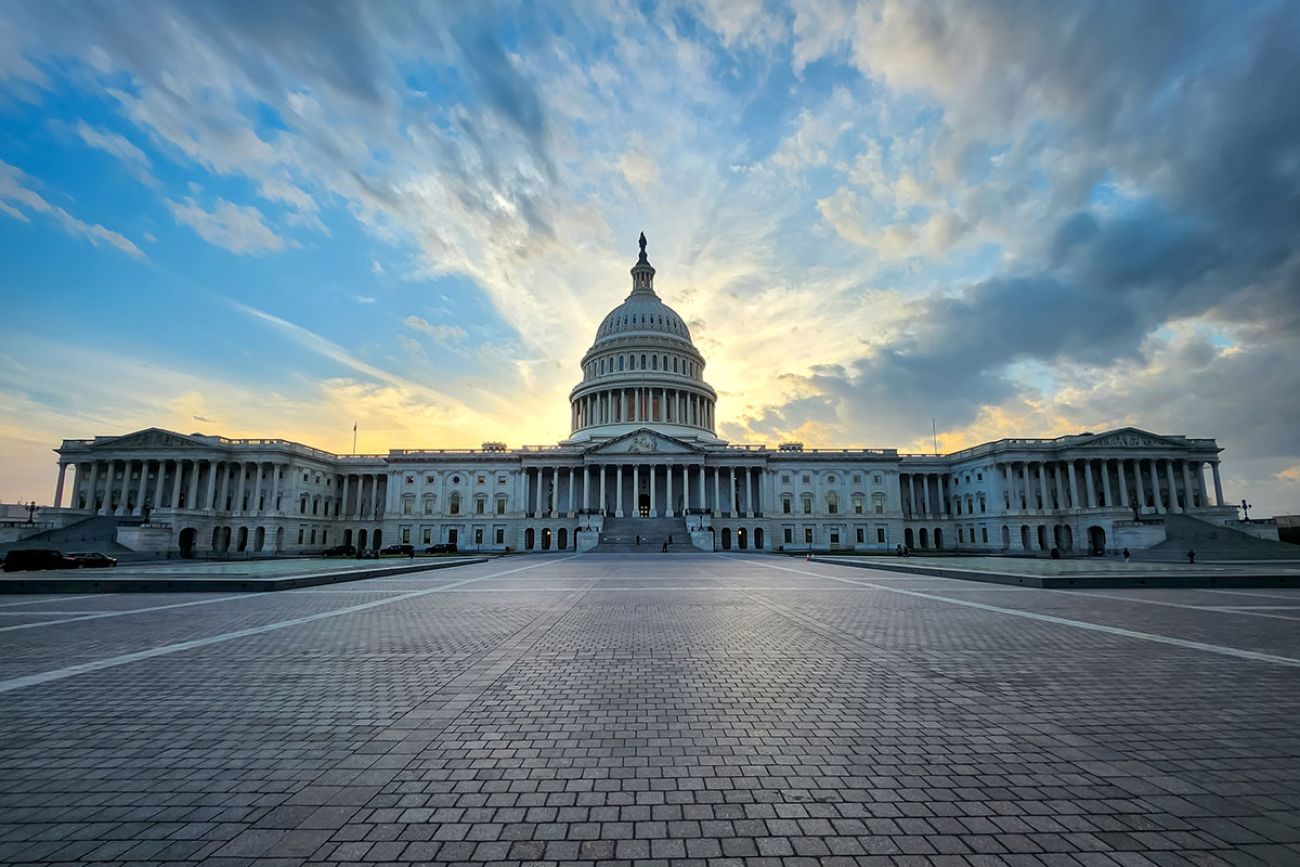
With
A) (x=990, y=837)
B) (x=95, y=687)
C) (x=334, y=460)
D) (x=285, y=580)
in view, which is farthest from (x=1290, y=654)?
(x=334, y=460)

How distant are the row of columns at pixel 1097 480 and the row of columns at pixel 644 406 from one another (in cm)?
4574

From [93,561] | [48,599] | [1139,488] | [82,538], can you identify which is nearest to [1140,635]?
[48,599]

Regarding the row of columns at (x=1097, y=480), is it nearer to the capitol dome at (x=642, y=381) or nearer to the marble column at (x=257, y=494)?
the capitol dome at (x=642, y=381)

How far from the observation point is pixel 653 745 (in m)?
5.79

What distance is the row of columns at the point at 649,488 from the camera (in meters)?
83.0

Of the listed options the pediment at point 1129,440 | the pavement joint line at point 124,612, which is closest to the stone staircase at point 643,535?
the pavement joint line at point 124,612

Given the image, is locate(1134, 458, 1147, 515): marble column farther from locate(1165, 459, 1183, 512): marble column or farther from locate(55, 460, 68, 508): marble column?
locate(55, 460, 68, 508): marble column

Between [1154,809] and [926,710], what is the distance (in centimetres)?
260

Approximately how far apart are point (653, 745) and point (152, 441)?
3680 inches

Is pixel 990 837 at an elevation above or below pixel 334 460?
below

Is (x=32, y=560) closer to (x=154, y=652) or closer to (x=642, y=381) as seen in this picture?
(x=154, y=652)

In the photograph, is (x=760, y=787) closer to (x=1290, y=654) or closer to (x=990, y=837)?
(x=990, y=837)

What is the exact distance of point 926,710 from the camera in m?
6.89

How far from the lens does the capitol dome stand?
97.4 m
